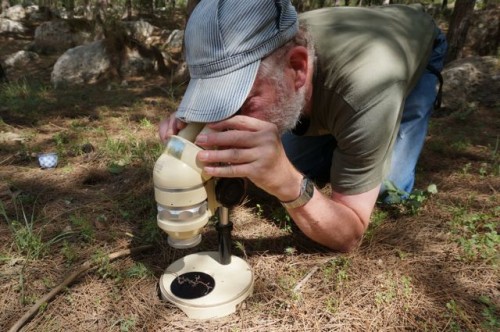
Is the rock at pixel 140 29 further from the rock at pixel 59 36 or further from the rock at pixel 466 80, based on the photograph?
the rock at pixel 466 80

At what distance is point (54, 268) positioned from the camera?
6.48 feet

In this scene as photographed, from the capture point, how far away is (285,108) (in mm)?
1714

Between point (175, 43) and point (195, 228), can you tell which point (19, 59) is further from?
point (195, 228)

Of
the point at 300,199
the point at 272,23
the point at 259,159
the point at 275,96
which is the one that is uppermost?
the point at 272,23

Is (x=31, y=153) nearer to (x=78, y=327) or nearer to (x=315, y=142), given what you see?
(x=78, y=327)

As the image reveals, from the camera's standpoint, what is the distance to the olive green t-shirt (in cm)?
180

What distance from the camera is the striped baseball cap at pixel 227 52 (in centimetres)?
145

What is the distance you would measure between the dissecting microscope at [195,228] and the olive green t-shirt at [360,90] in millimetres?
649

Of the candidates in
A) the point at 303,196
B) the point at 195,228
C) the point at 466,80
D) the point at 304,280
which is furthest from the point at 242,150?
the point at 466,80

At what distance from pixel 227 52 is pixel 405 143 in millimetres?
1694

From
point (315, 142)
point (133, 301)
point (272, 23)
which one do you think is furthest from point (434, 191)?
point (133, 301)

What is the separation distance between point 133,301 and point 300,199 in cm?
91

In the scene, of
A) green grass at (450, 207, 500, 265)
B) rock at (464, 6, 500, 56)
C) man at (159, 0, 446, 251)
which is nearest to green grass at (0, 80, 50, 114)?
man at (159, 0, 446, 251)

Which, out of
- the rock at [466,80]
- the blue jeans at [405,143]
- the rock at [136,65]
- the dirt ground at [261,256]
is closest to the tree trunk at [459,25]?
the rock at [466,80]
